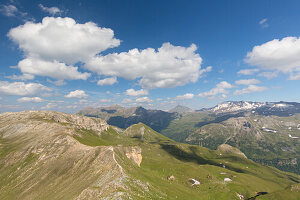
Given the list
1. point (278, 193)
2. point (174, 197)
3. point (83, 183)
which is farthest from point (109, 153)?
point (278, 193)

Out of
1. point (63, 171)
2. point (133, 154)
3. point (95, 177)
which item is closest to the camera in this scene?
point (95, 177)

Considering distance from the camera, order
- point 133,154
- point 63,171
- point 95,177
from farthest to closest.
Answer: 1. point 133,154
2. point 63,171
3. point 95,177

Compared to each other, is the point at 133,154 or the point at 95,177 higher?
the point at 95,177

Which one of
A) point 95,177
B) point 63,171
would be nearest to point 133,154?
point 63,171

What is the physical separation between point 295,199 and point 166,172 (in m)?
84.3

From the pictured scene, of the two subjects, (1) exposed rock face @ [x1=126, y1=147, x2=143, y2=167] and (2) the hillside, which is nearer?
(2) the hillside

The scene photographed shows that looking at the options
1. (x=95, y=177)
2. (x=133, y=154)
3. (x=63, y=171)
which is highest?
(x=95, y=177)

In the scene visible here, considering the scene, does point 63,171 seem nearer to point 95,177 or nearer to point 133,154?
point 95,177

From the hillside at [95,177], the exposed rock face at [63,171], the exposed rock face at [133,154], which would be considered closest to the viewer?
the exposed rock face at [63,171]

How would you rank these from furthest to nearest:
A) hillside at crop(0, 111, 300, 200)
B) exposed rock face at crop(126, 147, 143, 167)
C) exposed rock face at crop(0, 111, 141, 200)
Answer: exposed rock face at crop(126, 147, 143, 167)
hillside at crop(0, 111, 300, 200)
exposed rock face at crop(0, 111, 141, 200)

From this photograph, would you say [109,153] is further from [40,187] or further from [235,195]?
Answer: [235,195]

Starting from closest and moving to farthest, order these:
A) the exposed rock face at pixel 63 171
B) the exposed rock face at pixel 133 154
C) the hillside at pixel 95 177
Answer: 1. the exposed rock face at pixel 63 171
2. the hillside at pixel 95 177
3. the exposed rock face at pixel 133 154

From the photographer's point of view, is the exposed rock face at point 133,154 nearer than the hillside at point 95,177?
No

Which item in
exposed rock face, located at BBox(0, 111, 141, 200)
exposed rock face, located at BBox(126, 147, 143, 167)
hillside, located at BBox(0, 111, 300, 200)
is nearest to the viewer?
exposed rock face, located at BBox(0, 111, 141, 200)
